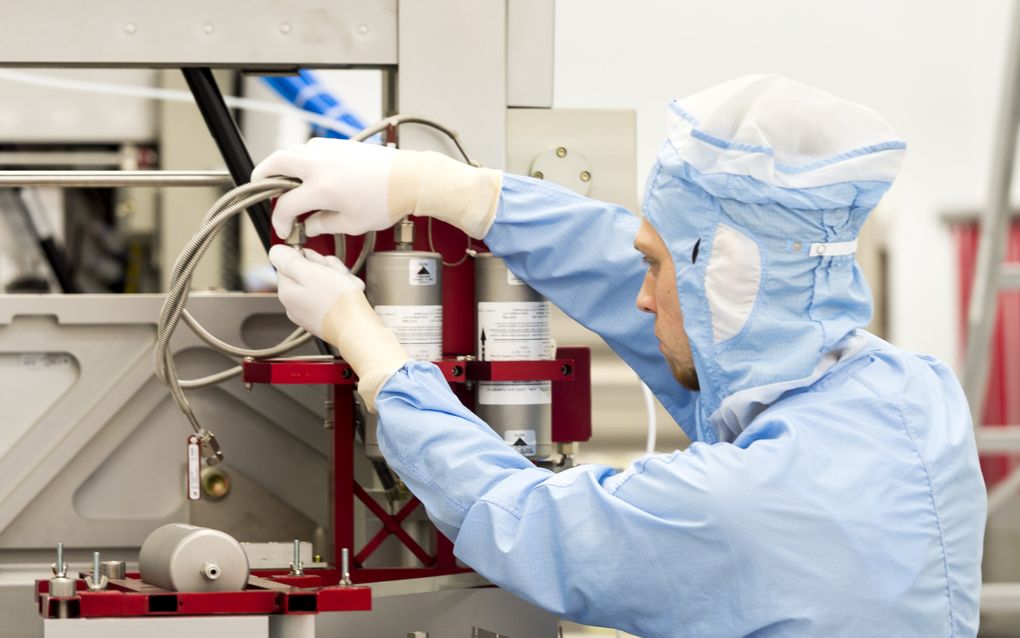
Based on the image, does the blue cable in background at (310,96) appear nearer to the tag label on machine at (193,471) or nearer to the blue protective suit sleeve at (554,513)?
the tag label on machine at (193,471)

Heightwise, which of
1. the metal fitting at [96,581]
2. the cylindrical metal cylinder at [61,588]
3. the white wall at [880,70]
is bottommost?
the metal fitting at [96,581]

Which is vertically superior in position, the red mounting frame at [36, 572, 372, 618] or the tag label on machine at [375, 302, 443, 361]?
the tag label on machine at [375, 302, 443, 361]

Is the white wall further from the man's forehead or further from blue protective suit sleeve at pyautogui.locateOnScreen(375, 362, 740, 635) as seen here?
blue protective suit sleeve at pyautogui.locateOnScreen(375, 362, 740, 635)

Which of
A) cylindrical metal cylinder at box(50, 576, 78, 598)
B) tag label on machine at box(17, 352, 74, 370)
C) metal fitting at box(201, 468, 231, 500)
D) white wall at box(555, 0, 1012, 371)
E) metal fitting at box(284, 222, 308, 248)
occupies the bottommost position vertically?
metal fitting at box(201, 468, 231, 500)

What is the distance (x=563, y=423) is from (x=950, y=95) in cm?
373

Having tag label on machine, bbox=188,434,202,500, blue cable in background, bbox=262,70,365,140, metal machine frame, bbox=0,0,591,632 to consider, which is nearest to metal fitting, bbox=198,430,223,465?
tag label on machine, bbox=188,434,202,500

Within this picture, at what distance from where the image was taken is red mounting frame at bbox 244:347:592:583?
4.51 ft

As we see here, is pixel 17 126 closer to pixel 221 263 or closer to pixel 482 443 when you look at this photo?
pixel 221 263

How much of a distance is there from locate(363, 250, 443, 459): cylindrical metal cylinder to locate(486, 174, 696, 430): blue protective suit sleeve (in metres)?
0.11

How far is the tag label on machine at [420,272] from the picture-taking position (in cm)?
139

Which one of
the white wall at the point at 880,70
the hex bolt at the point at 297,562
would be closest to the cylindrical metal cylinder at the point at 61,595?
the hex bolt at the point at 297,562

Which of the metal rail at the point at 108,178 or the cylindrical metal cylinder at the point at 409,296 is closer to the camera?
the cylindrical metal cylinder at the point at 409,296

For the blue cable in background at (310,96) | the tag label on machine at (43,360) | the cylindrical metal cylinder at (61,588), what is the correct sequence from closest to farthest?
1. the cylindrical metal cylinder at (61,588)
2. the tag label on machine at (43,360)
3. the blue cable in background at (310,96)

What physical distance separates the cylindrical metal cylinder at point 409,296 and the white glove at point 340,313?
0.07 feet
